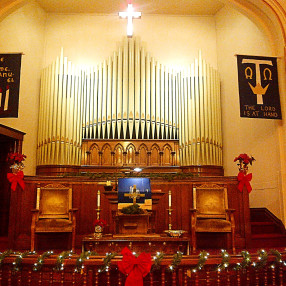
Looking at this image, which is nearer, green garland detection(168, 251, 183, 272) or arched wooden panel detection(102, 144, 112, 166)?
green garland detection(168, 251, 183, 272)

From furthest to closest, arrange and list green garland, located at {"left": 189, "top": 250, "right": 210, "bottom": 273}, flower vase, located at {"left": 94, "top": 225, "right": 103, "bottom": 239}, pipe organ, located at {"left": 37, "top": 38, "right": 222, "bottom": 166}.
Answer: pipe organ, located at {"left": 37, "top": 38, "right": 222, "bottom": 166}
flower vase, located at {"left": 94, "top": 225, "right": 103, "bottom": 239}
green garland, located at {"left": 189, "top": 250, "right": 210, "bottom": 273}

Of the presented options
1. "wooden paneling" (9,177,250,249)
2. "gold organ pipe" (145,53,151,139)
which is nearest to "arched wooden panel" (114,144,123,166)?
"gold organ pipe" (145,53,151,139)

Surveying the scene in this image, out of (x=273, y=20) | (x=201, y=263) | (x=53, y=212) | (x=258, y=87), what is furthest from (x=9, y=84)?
(x=273, y=20)

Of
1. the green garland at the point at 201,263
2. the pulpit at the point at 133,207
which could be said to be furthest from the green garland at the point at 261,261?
the pulpit at the point at 133,207

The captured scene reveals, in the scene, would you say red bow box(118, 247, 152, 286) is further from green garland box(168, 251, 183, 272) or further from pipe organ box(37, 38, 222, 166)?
pipe organ box(37, 38, 222, 166)

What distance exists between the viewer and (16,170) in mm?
5902

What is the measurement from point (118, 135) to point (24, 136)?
218 centimetres

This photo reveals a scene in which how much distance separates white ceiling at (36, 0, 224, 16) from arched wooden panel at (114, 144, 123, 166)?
3.83 meters

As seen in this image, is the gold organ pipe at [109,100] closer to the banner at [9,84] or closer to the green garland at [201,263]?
the banner at [9,84]

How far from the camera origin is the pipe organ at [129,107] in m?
8.38

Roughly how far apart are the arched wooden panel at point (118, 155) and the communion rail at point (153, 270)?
5.38 m

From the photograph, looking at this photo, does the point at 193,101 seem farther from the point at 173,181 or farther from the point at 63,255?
the point at 63,255

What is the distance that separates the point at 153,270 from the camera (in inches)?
121

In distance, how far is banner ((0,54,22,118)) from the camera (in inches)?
237
